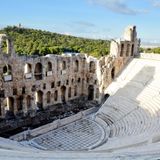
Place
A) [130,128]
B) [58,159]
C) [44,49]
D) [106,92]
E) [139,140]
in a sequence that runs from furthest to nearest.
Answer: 1. [44,49]
2. [106,92]
3. [130,128]
4. [139,140]
5. [58,159]

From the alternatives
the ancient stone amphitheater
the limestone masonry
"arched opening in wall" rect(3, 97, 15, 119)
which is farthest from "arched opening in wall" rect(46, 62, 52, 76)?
the ancient stone amphitheater

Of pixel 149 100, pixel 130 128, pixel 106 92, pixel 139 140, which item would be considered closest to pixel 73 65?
pixel 106 92

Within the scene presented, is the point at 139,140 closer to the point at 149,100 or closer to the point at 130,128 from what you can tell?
the point at 130,128

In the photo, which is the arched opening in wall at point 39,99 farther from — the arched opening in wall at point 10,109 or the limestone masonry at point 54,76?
the arched opening in wall at point 10,109

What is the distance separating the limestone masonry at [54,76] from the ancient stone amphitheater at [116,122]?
1.37 m

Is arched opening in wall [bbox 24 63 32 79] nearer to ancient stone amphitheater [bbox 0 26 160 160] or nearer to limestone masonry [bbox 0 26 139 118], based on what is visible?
limestone masonry [bbox 0 26 139 118]

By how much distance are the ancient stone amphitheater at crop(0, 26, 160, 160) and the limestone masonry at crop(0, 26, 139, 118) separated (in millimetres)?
1372

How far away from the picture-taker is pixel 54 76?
1336 inches

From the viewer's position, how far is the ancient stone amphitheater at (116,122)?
23889 mm

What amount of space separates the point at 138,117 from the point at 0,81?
1426 cm

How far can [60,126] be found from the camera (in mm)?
28703

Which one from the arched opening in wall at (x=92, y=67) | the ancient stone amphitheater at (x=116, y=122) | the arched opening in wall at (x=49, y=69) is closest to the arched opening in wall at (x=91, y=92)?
the arched opening in wall at (x=92, y=67)

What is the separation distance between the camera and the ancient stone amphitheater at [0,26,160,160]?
23.9 metres

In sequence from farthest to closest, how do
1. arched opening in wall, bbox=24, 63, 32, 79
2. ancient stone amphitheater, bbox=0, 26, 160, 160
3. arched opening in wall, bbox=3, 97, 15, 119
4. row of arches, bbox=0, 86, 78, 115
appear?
arched opening in wall, bbox=24, 63, 32, 79, row of arches, bbox=0, 86, 78, 115, arched opening in wall, bbox=3, 97, 15, 119, ancient stone amphitheater, bbox=0, 26, 160, 160
